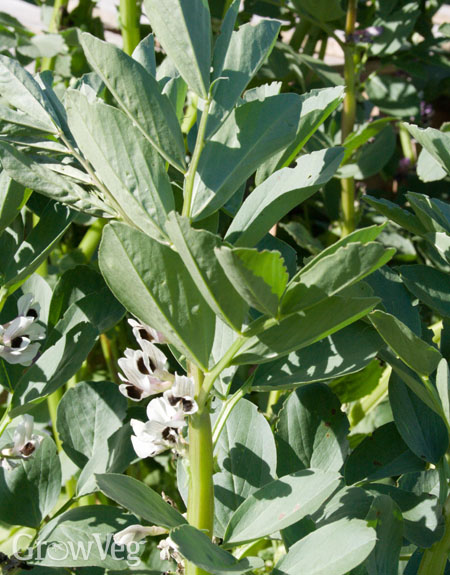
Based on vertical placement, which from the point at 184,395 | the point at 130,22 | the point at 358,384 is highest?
the point at 130,22

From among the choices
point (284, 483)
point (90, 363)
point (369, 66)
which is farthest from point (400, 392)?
point (369, 66)

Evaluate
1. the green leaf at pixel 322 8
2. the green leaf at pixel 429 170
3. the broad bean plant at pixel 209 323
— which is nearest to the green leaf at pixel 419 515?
the broad bean plant at pixel 209 323

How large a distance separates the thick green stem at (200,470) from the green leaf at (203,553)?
0.02 m

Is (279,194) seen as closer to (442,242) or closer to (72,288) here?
(442,242)

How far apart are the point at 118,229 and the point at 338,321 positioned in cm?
10

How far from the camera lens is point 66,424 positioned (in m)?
0.48

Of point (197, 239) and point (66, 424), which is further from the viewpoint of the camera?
point (66, 424)

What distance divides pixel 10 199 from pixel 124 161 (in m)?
0.14

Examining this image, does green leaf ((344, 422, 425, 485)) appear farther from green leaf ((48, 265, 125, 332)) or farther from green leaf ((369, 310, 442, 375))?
green leaf ((48, 265, 125, 332))

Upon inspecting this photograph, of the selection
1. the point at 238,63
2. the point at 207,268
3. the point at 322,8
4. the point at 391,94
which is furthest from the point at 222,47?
the point at 391,94

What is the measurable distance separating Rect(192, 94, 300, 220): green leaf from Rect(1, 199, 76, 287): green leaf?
0.44 ft

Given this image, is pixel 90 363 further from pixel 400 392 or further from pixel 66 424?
pixel 400 392

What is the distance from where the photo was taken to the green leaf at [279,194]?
0.34 meters

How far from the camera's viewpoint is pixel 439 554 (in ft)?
1.25
